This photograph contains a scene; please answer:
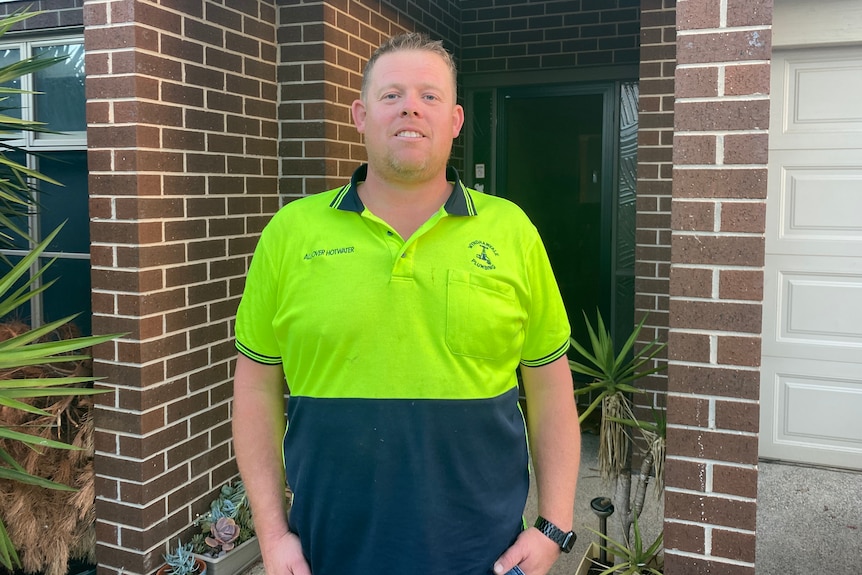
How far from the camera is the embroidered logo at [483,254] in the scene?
175 centimetres

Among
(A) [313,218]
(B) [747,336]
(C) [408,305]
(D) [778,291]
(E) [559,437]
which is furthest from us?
(D) [778,291]

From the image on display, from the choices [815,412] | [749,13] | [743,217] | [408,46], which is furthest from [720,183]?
[815,412]

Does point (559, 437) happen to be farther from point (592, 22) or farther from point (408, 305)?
point (592, 22)

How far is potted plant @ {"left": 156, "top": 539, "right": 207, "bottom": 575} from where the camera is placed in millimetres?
3387

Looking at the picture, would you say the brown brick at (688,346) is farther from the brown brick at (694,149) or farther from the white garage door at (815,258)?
the white garage door at (815,258)

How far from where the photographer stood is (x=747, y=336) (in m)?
2.66

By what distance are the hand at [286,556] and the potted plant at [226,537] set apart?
182 centimetres

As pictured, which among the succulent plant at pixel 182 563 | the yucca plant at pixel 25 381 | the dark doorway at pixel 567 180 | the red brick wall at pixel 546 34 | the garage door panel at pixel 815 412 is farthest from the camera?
the dark doorway at pixel 567 180

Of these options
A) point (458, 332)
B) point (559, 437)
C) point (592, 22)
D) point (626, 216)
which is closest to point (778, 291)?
point (626, 216)

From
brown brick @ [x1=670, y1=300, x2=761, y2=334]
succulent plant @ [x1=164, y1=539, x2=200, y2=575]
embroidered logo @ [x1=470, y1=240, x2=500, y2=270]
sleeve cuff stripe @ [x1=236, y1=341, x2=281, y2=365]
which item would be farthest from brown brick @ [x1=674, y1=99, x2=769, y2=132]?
succulent plant @ [x1=164, y1=539, x2=200, y2=575]

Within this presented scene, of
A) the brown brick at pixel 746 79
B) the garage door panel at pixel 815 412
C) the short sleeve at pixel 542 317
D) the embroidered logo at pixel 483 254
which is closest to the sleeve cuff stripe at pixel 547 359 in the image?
the short sleeve at pixel 542 317

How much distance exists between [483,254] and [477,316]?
0.15 metres

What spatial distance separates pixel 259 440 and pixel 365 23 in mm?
3294

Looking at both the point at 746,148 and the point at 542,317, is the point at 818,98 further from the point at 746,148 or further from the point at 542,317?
the point at 542,317
